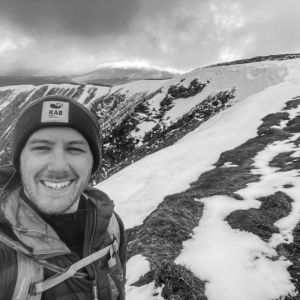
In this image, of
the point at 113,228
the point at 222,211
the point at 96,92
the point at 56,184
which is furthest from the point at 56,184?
the point at 96,92

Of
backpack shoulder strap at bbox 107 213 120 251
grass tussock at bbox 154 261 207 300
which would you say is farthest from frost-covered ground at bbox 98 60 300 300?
backpack shoulder strap at bbox 107 213 120 251

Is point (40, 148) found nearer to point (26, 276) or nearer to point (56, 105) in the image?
point (56, 105)

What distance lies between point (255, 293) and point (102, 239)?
406 centimetres

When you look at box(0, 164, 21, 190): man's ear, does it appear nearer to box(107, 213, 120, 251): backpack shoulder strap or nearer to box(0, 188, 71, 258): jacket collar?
box(0, 188, 71, 258): jacket collar

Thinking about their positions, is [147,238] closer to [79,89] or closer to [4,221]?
[4,221]

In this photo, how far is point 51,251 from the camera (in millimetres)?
2590

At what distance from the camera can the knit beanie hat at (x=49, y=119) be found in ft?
9.25

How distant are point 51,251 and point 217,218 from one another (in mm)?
7134

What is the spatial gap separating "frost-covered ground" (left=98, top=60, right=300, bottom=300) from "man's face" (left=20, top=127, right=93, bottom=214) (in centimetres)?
373

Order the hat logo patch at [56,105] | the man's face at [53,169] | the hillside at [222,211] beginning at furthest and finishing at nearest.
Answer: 1. the hillside at [222,211]
2. the hat logo patch at [56,105]
3. the man's face at [53,169]

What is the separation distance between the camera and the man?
97.3 inches

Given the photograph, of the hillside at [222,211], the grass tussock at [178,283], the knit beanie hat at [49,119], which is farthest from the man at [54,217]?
the hillside at [222,211]

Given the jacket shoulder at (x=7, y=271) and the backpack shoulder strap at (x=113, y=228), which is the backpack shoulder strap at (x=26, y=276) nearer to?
the jacket shoulder at (x=7, y=271)

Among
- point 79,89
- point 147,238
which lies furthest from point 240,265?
point 79,89
